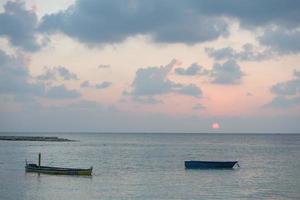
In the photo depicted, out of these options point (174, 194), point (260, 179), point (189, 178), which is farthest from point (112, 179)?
point (260, 179)

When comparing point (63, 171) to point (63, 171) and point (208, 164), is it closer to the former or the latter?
point (63, 171)

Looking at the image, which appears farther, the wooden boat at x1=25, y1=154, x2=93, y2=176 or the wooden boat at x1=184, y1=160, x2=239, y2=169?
the wooden boat at x1=184, y1=160, x2=239, y2=169

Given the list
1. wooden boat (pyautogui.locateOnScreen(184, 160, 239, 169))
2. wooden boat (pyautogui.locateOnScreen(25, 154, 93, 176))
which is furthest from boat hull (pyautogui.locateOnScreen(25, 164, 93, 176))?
wooden boat (pyautogui.locateOnScreen(184, 160, 239, 169))

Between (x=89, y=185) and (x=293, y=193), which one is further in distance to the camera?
(x=89, y=185)

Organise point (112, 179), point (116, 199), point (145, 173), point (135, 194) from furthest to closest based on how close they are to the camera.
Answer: point (145, 173) < point (112, 179) < point (135, 194) < point (116, 199)

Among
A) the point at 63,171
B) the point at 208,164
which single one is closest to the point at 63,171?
the point at 63,171

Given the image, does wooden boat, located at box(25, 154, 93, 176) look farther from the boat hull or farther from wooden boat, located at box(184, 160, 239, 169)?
wooden boat, located at box(184, 160, 239, 169)

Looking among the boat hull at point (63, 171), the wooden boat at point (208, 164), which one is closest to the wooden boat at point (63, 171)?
the boat hull at point (63, 171)

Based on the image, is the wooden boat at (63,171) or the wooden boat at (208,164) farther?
the wooden boat at (208,164)

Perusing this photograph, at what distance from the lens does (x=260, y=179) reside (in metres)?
53.0

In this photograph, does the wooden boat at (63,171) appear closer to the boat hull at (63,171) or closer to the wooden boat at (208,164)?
the boat hull at (63,171)

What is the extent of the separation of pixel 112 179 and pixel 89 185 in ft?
18.5

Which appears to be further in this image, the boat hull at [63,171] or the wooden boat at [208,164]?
the wooden boat at [208,164]

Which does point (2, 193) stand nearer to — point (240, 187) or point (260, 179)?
point (240, 187)
